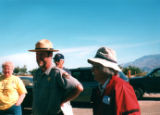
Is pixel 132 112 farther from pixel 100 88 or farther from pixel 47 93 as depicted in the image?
pixel 47 93

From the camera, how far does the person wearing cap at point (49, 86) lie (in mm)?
2648

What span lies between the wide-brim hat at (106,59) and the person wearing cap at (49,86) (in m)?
0.45

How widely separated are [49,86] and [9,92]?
2.19 meters

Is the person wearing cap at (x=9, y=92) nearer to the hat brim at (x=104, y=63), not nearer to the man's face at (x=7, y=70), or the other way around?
the man's face at (x=7, y=70)

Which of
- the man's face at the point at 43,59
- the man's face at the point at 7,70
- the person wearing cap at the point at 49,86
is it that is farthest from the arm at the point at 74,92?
the man's face at the point at 7,70

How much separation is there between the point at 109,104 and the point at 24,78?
7.64 meters

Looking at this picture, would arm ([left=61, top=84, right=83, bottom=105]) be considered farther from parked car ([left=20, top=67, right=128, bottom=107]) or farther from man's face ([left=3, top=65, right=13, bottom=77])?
parked car ([left=20, top=67, right=128, bottom=107])

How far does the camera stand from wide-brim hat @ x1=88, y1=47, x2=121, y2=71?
2346mm

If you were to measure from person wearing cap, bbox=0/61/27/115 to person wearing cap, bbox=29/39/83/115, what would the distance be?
1.88 meters

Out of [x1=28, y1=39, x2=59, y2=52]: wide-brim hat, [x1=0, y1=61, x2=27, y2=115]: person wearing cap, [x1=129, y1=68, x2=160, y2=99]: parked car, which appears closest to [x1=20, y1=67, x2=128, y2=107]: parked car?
[x1=129, y1=68, x2=160, y2=99]: parked car

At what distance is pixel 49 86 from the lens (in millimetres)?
2680

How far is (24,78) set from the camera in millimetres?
9180

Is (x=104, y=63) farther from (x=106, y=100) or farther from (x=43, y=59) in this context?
(x=43, y=59)

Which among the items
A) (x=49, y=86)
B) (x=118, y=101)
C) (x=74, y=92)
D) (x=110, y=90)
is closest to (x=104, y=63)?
(x=110, y=90)
